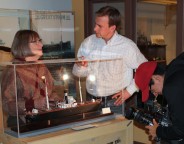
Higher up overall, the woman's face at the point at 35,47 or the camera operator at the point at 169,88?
the woman's face at the point at 35,47

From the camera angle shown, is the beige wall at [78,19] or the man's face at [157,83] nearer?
the man's face at [157,83]

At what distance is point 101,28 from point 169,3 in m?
1.31

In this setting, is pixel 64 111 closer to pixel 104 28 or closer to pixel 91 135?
pixel 91 135

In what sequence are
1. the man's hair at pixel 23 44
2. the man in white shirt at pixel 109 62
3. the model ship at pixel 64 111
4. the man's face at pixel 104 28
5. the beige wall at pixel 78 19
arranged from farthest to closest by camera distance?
the beige wall at pixel 78 19, the man's face at pixel 104 28, the man in white shirt at pixel 109 62, the man's hair at pixel 23 44, the model ship at pixel 64 111

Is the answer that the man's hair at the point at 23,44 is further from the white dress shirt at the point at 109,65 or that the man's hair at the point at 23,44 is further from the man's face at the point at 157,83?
the man's face at the point at 157,83

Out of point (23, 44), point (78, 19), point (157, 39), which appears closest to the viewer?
point (23, 44)

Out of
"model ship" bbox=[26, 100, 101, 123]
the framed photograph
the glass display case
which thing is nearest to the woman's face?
the glass display case

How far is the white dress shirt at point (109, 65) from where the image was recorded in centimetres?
226

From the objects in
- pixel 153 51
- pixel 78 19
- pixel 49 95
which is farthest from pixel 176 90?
pixel 78 19

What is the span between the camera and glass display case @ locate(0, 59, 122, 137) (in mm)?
1818

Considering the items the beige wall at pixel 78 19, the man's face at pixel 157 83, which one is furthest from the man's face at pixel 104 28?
the beige wall at pixel 78 19

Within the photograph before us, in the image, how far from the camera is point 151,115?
224 centimetres

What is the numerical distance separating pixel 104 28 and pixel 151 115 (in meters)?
0.77

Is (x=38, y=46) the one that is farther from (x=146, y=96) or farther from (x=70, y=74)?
(x=146, y=96)
